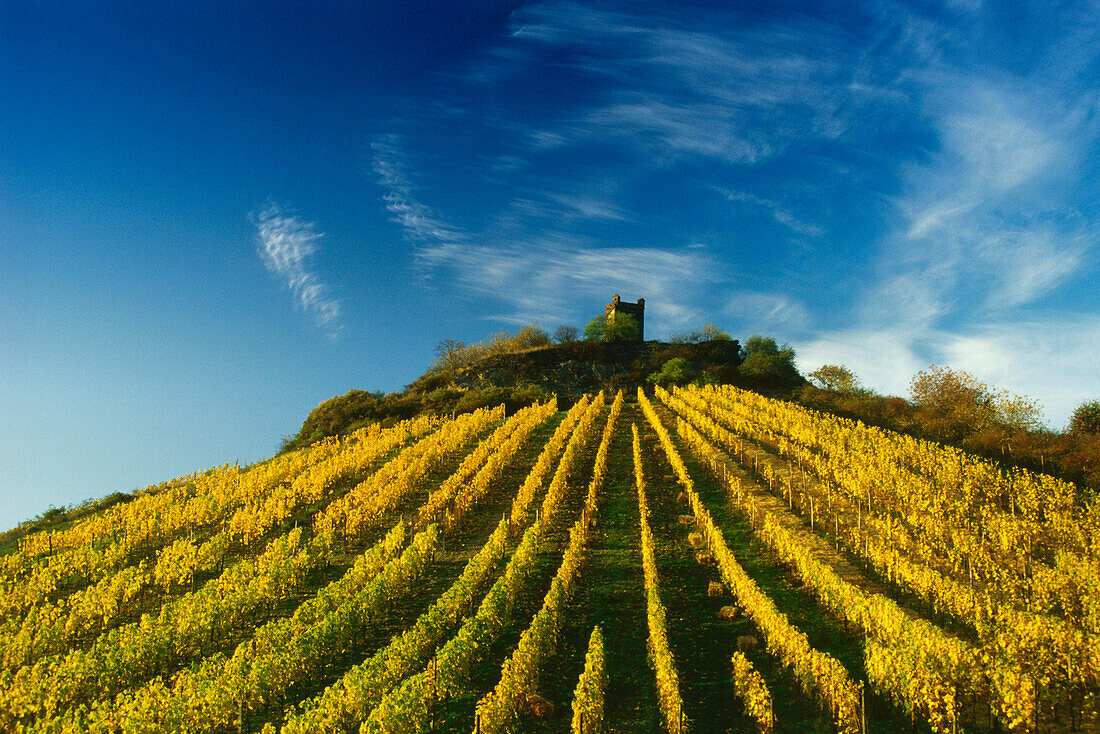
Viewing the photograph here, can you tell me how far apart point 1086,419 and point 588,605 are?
40.2 meters

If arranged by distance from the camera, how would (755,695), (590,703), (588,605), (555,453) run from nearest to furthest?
(590,703) → (755,695) → (588,605) → (555,453)

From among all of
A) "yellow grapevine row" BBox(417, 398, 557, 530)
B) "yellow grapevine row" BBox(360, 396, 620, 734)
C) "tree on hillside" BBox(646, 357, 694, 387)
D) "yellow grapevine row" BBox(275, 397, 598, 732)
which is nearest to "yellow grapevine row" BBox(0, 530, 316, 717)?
"yellow grapevine row" BBox(275, 397, 598, 732)

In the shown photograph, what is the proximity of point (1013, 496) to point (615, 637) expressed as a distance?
17.4m

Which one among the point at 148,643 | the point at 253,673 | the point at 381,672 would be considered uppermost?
the point at 381,672

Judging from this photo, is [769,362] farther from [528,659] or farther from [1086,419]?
[528,659]

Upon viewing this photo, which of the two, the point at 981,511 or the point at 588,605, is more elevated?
the point at 981,511

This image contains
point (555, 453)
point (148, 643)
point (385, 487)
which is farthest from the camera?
point (555, 453)

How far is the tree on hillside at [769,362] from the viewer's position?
2279 inches

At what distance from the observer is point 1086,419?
36094 mm

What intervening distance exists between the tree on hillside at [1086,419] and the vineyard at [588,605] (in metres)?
18.9

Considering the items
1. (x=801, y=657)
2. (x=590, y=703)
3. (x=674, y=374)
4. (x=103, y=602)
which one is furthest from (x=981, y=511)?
(x=674, y=374)

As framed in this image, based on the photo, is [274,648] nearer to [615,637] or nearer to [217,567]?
[615,637]

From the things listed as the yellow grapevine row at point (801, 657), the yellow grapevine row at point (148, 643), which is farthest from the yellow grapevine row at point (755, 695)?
the yellow grapevine row at point (148, 643)

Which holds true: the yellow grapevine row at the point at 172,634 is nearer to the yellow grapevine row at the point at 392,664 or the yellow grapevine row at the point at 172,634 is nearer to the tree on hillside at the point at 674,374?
the yellow grapevine row at the point at 392,664
